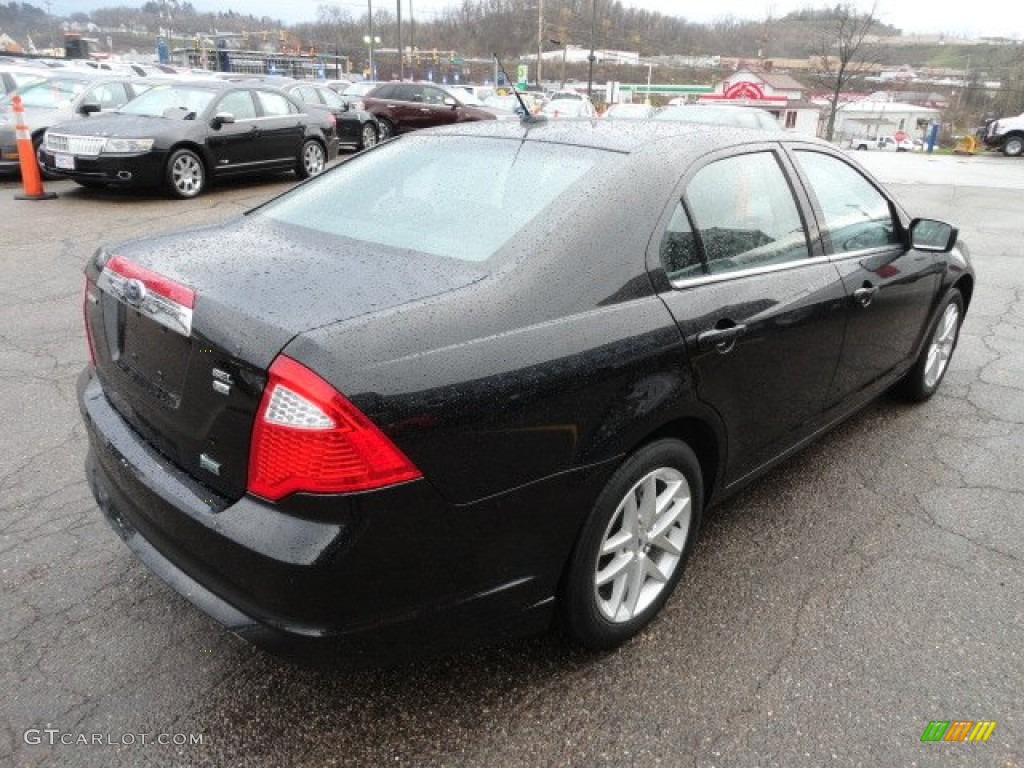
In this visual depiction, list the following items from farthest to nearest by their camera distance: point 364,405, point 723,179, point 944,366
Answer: point 944,366 < point 723,179 < point 364,405

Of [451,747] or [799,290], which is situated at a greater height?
[799,290]

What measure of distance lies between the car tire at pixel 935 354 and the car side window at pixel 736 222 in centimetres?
167

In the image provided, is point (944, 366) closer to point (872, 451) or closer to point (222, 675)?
point (872, 451)

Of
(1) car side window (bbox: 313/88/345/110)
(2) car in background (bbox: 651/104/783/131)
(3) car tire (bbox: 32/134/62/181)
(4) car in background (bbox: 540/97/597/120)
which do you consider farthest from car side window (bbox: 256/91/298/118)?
(4) car in background (bbox: 540/97/597/120)

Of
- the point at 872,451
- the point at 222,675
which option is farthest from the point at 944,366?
the point at 222,675

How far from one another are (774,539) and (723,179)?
4.69 feet

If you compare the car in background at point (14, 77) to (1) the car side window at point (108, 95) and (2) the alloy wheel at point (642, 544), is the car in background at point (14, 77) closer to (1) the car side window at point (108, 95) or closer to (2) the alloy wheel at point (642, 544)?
(1) the car side window at point (108, 95)

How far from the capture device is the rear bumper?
1734 millimetres

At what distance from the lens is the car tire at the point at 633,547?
2.19m

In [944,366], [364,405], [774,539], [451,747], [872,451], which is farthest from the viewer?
[944,366]

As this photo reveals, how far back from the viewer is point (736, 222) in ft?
8.93

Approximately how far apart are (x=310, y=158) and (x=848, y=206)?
10535 mm

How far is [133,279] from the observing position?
210cm

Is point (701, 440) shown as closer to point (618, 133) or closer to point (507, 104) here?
point (618, 133)
